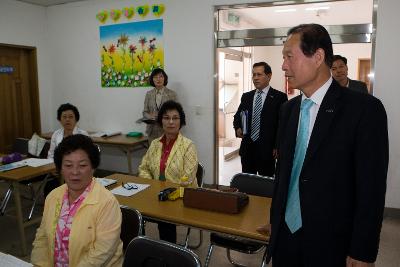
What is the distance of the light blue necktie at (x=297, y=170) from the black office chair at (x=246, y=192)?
3.05 feet

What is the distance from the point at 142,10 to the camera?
16.8 feet

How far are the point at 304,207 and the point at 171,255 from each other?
0.57 m

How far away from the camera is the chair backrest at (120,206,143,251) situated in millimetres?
1897

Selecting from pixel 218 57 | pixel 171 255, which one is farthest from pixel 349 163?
pixel 218 57

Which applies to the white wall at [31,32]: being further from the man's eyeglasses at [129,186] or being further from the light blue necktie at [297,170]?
the light blue necktie at [297,170]

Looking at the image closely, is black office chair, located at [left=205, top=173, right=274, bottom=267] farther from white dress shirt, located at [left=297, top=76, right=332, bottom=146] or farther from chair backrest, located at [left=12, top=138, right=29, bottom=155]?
chair backrest, located at [left=12, top=138, right=29, bottom=155]

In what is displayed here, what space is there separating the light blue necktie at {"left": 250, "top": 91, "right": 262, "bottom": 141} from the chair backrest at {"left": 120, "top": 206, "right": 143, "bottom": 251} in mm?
2140

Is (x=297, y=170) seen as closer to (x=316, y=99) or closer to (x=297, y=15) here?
(x=316, y=99)

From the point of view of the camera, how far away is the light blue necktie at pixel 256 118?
149 inches

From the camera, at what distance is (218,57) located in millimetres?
4773

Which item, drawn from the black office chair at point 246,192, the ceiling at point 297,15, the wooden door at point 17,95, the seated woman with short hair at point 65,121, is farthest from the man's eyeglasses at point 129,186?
the wooden door at point 17,95

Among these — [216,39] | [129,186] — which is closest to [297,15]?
[216,39]

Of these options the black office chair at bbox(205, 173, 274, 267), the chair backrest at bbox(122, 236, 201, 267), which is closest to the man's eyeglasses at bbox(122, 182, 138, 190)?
the black office chair at bbox(205, 173, 274, 267)

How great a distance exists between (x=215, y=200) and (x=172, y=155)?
813 millimetres
